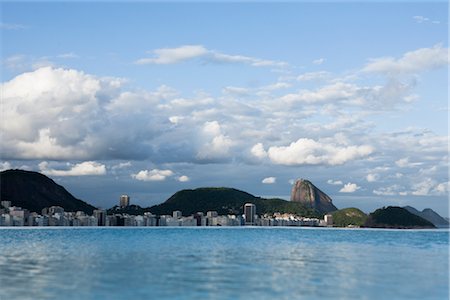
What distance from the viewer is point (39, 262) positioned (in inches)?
1672

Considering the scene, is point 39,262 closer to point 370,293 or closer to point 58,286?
point 58,286

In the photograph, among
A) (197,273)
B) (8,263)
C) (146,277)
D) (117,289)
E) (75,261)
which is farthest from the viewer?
(75,261)

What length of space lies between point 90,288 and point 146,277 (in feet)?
16.8

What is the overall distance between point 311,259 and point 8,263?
23.6 m

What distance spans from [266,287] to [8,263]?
784 inches

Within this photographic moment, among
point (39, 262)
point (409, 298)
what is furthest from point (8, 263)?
point (409, 298)

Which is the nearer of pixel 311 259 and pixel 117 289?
pixel 117 289

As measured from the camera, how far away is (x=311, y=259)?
4934 centimetres

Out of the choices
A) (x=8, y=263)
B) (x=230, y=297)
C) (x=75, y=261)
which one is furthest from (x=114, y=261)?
(x=230, y=297)

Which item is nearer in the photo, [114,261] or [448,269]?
[448,269]

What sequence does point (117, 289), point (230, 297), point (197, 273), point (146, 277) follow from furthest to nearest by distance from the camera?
point (197, 273)
point (146, 277)
point (117, 289)
point (230, 297)

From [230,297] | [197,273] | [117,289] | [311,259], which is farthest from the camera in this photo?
[311,259]

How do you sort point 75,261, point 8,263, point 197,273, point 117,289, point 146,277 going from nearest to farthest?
point 117,289 < point 146,277 < point 197,273 < point 8,263 < point 75,261

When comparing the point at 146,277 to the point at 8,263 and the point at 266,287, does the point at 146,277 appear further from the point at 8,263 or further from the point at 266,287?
the point at 8,263
